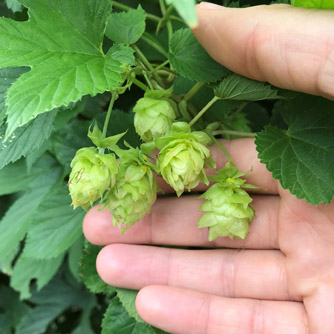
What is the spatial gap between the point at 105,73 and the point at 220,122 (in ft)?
1.56

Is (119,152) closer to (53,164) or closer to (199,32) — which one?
(199,32)

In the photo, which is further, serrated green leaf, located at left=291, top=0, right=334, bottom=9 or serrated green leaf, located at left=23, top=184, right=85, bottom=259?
serrated green leaf, located at left=23, top=184, right=85, bottom=259

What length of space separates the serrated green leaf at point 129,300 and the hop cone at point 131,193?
48cm

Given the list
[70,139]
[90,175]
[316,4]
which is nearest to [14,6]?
[70,139]

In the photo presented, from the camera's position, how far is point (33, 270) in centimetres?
184

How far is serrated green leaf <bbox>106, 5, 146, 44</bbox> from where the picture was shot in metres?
1.17

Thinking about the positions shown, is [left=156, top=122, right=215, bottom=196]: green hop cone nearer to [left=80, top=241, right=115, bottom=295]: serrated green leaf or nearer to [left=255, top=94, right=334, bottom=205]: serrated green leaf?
[left=255, top=94, right=334, bottom=205]: serrated green leaf

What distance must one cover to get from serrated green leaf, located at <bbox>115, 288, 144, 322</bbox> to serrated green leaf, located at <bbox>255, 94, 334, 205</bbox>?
74 cm

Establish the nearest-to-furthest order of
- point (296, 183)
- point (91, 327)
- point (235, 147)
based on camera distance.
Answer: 1. point (296, 183)
2. point (235, 147)
3. point (91, 327)

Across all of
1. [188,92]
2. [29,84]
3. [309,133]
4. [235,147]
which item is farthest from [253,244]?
[29,84]

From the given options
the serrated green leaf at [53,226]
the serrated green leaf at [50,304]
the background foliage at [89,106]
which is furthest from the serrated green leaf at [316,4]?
the serrated green leaf at [50,304]

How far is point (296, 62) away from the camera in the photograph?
1.07m

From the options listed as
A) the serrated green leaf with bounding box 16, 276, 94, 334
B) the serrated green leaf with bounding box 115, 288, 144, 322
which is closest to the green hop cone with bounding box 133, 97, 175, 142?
the serrated green leaf with bounding box 115, 288, 144, 322

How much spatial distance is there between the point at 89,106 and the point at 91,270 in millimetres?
660
